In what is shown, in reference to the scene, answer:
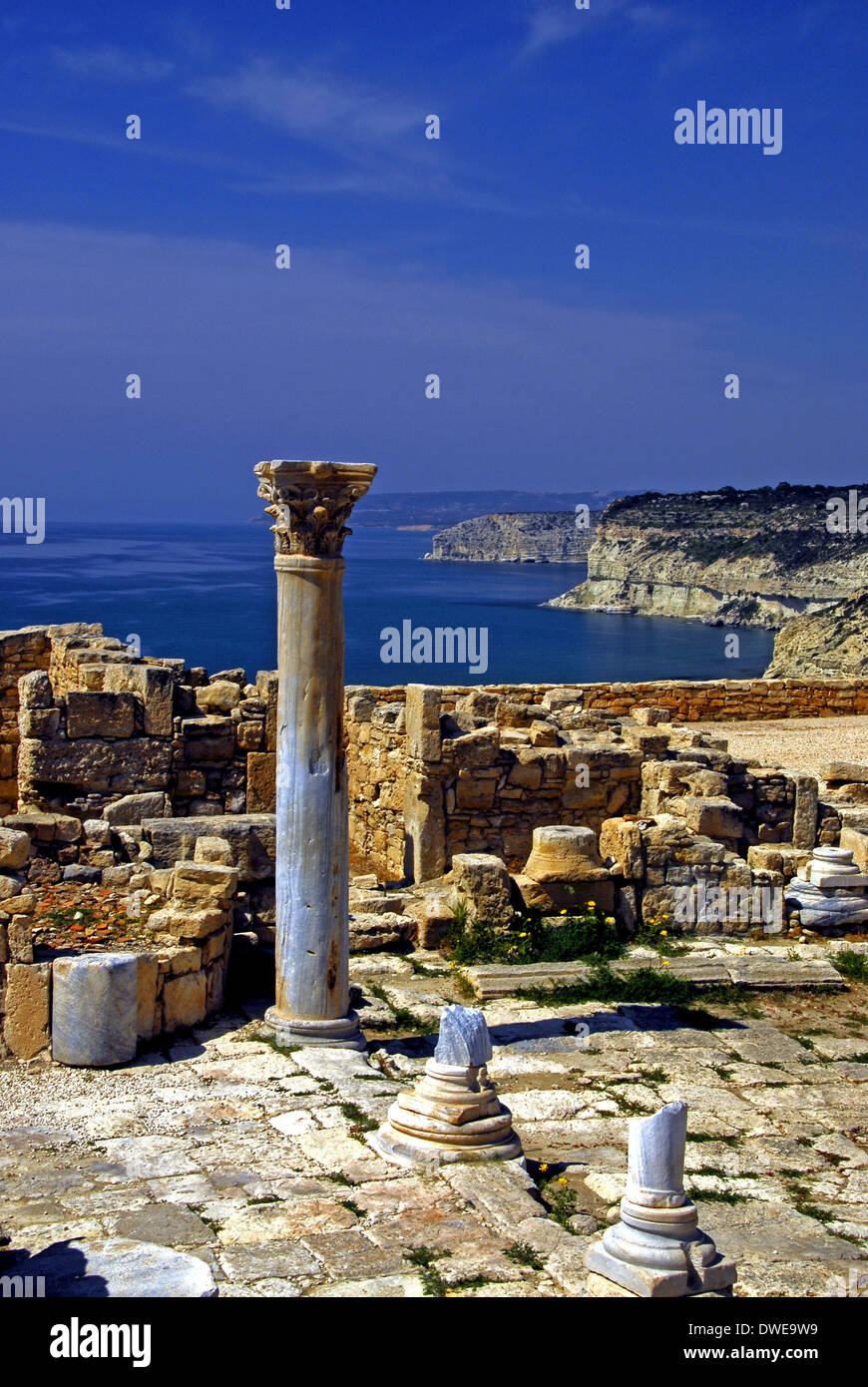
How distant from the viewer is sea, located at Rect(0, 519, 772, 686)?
7044cm

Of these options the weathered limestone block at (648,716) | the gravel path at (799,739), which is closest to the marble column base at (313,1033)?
the weathered limestone block at (648,716)

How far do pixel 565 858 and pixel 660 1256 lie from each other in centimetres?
604

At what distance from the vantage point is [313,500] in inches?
351

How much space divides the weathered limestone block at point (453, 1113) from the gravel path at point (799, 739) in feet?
37.7

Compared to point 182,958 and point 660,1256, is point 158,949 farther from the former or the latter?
point 660,1256

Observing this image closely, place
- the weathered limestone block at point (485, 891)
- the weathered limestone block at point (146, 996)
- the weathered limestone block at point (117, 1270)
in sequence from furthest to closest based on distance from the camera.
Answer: the weathered limestone block at point (485, 891) < the weathered limestone block at point (146, 996) < the weathered limestone block at point (117, 1270)

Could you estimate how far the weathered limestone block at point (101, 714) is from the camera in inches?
505

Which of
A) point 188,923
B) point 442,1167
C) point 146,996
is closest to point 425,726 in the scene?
point 188,923

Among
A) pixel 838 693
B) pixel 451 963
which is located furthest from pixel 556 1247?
pixel 838 693

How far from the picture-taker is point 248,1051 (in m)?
8.80

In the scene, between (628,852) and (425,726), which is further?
(425,726)

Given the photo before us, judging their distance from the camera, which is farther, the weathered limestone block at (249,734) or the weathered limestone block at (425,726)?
the weathered limestone block at (249,734)

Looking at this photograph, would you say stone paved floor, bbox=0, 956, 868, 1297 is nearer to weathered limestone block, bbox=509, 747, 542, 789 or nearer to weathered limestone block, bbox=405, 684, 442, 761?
weathered limestone block, bbox=405, 684, 442, 761

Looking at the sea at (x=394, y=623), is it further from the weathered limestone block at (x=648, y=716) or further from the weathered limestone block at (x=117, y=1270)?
the weathered limestone block at (x=117, y=1270)
